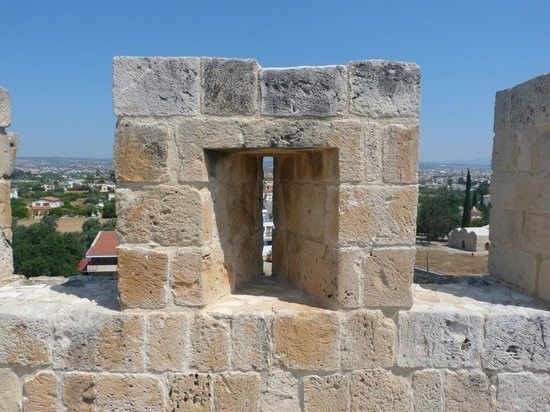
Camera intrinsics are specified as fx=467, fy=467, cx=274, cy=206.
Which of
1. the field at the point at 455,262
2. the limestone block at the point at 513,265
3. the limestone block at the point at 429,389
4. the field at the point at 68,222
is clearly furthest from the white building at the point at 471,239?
the field at the point at 68,222

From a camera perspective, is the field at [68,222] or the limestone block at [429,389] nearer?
the limestone block at [429,389]

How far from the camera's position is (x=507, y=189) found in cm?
327

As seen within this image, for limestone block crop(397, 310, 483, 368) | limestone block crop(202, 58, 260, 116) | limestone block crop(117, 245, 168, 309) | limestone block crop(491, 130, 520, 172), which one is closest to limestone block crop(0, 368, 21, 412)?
limestone block crop(117, 245, 168, 309)

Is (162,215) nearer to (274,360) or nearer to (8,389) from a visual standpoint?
(274,360)

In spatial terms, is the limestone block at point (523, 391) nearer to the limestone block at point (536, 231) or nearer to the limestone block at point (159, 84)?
the limestone block at point (536, 231)

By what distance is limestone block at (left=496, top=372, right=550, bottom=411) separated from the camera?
270 centimetres

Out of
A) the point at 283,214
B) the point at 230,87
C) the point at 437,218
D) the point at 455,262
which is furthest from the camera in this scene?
the point at 437,218

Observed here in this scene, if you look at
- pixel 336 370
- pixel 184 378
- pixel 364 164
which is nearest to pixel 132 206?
pixel 184 378

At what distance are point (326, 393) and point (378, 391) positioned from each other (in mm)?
302

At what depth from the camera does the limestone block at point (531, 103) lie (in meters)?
2.80

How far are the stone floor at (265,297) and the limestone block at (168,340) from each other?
0.19m

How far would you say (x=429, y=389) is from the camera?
2703 mm

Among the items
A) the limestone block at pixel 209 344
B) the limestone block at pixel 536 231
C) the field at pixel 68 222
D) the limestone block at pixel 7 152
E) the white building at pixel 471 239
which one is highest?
the limestone block at pixel 7 152

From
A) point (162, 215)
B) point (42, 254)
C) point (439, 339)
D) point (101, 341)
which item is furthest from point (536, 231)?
point (42, 254)
